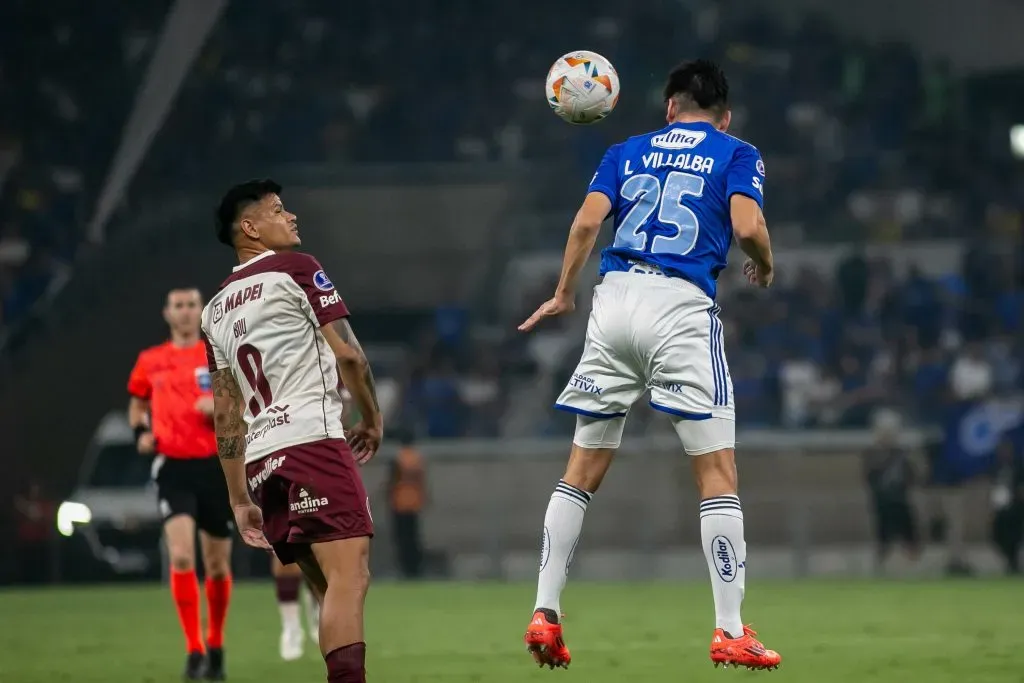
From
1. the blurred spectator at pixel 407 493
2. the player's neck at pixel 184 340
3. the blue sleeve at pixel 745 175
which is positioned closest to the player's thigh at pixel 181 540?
the player's neck at pixel 184 340

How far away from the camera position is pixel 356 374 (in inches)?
240

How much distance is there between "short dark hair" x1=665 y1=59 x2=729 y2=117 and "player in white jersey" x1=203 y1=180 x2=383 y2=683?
193 centimetres

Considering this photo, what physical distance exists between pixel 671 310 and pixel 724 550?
1025 millimetres

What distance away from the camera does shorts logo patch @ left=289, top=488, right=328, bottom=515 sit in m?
6.14

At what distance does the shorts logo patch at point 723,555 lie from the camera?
7.00 meters

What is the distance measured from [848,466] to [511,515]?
164 inches

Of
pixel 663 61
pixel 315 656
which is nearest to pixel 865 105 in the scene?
pixel 663 61

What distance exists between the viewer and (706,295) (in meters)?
7.20

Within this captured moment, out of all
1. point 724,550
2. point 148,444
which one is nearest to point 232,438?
point 724,550

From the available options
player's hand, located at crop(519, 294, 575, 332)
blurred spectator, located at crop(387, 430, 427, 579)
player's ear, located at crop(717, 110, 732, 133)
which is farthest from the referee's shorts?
blurred spectator, located at crop(387, 430, 427, 579)

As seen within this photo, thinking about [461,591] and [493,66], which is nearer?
[461,591]

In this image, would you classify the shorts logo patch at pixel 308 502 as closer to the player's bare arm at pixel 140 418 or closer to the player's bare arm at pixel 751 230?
the player's bare arm at pixel 751 230

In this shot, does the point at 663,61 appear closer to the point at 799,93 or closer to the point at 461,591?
the point at 799,93

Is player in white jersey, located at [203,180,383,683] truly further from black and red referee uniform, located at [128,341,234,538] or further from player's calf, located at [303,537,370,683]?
black and red referee uniform, located at [128,341,234,538]
